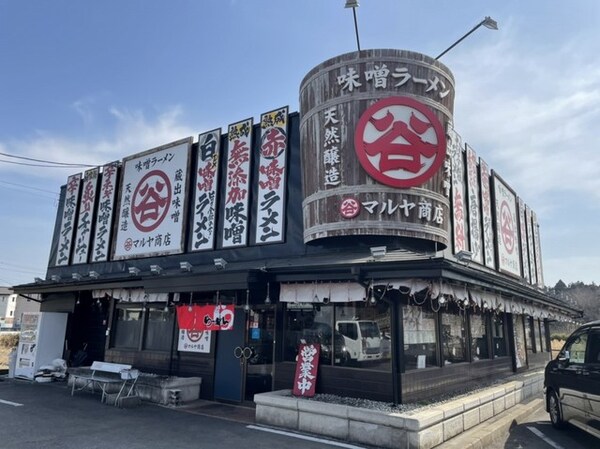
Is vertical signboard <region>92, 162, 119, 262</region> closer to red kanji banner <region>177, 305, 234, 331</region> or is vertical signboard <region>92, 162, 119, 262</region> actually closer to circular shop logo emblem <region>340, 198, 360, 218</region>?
red kanji banner <region>177, 305, 234, 331</region>

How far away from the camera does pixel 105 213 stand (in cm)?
1459

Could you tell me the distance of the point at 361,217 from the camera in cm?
852

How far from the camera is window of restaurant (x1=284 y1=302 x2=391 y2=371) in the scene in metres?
8.07

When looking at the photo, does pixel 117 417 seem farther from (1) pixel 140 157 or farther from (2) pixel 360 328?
(1) pixel 140 157

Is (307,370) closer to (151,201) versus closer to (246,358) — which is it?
(246,358)

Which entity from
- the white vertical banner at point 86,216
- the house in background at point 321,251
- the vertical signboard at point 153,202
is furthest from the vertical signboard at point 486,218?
the white vertical banner at point 86,216

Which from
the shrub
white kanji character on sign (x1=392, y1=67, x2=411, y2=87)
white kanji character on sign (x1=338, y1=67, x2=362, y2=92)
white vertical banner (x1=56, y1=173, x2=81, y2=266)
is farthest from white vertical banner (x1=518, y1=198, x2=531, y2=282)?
the shrub

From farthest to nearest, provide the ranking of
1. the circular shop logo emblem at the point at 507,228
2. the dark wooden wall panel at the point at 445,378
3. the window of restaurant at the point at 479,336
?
1. the circular shop logo emblem at the point at 507,228
2. the window of restaurant at the point at 479,336
3. the dark wooden wall panel at the point at 445,378

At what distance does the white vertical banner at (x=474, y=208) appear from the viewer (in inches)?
477

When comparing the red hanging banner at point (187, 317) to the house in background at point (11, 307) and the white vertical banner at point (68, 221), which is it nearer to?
the white vertical banner at point (68, 221)

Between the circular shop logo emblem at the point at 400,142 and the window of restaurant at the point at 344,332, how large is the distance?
2.70m

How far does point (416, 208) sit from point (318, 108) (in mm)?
3163

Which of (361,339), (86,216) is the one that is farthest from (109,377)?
(361,339)

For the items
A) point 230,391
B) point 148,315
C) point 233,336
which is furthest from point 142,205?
point 230,391
